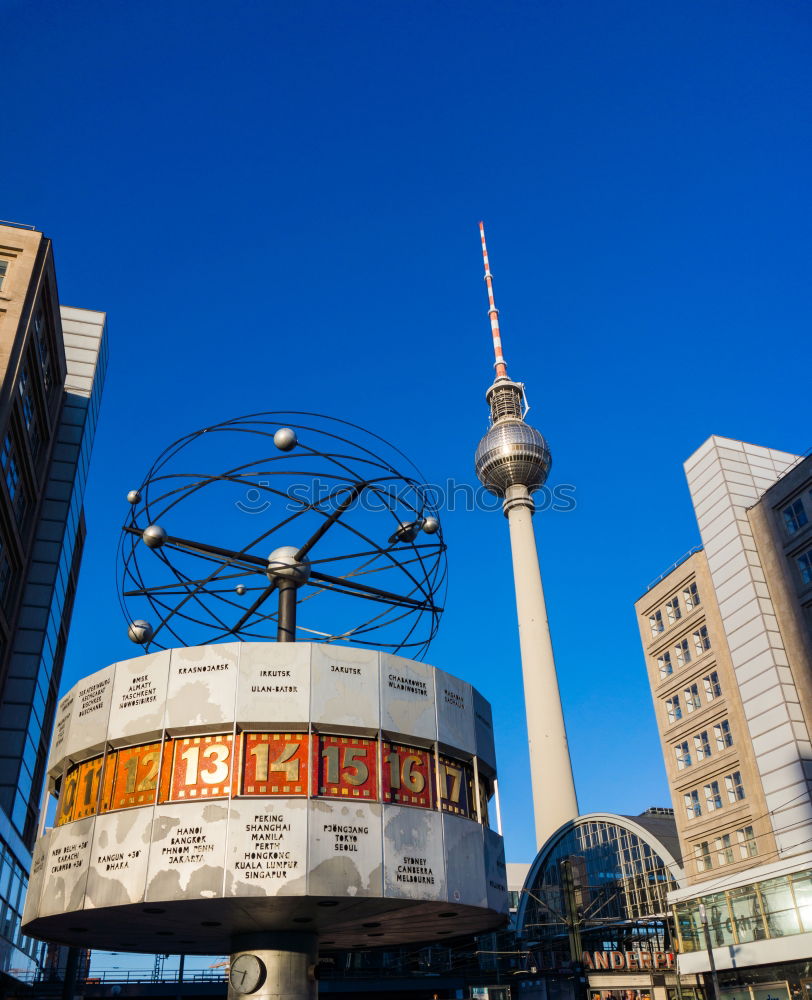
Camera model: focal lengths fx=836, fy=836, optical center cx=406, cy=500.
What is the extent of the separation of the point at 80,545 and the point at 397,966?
42.3 m

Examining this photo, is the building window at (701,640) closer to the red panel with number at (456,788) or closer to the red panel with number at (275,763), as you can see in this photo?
the red panel with number at (456,788)

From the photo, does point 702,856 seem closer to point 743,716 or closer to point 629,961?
point 629,961

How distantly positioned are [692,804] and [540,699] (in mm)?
40851

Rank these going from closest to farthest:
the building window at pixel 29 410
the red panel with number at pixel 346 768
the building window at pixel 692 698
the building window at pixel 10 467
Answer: the red panel with number at pixel 346 768
the building window at pixel 10 467
the building window at pixel 29 410
the building window at pixel 692 698

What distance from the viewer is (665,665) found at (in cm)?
5725

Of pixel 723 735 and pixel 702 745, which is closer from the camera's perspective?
pixel 723 735

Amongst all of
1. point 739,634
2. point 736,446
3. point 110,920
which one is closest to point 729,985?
point 739,634

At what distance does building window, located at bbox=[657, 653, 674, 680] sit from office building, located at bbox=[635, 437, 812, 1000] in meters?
0.20

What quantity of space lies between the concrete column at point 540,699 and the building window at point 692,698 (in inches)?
1228

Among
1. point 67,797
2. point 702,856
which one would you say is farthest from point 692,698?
point 67,797

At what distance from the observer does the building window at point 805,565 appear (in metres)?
45.3

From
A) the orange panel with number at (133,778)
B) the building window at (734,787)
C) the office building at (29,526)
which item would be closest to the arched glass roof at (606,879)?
the building window at (734,787)

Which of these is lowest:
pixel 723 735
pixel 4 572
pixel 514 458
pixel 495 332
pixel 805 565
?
pixel 723 735

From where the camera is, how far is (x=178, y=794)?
17.6 metres
